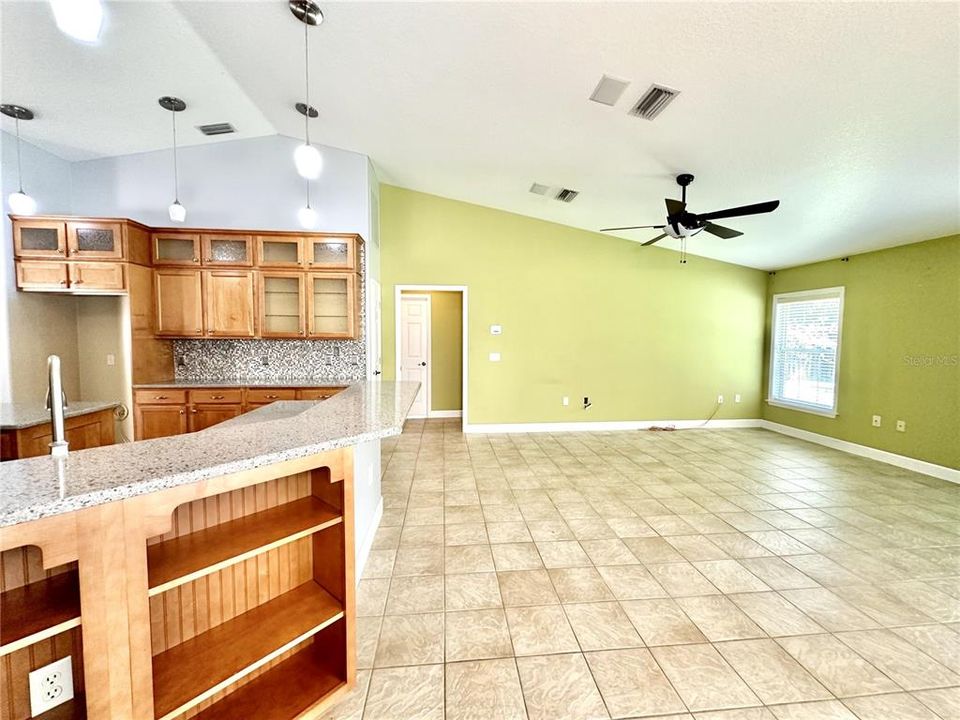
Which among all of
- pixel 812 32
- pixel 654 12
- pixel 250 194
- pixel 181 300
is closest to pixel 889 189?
pixel 812 32

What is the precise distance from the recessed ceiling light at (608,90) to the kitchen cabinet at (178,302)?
3.76 m

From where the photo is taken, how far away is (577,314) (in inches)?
216

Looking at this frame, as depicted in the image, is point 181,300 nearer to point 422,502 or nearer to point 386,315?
point 386,315

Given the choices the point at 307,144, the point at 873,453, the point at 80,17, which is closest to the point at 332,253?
the point at 307,144

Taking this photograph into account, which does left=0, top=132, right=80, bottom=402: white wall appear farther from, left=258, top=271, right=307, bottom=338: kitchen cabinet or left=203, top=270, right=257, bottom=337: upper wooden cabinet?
left=258, top=271, right=307, bottom=338: kitchen cabinet

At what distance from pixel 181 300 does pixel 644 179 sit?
4.55 m

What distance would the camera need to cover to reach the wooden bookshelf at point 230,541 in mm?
1066

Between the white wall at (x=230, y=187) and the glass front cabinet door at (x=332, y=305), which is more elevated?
the white wall at (x=230, y=187)

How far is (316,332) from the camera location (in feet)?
12.6

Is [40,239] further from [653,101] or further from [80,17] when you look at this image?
[653,101]

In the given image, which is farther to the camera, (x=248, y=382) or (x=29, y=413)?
(x=248, y=382)

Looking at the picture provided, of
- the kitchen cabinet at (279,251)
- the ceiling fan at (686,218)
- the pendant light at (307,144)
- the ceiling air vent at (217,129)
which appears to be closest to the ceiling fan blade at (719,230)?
the ceiling fan at (686,218)

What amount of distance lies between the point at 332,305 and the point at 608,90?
9.73 feet
